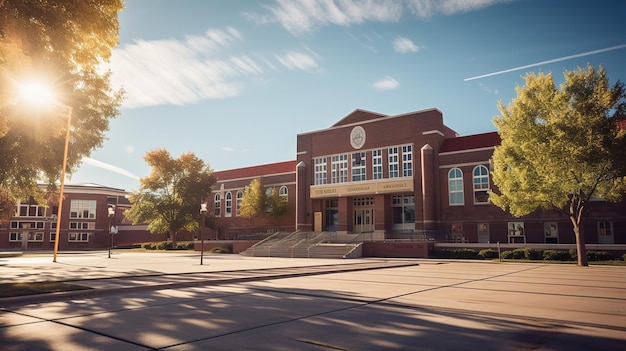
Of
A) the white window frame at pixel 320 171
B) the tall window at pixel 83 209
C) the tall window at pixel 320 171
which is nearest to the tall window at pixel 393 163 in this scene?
the white window frame at pixel 320 171

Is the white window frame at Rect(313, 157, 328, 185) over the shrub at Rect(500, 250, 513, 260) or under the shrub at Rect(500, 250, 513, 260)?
over

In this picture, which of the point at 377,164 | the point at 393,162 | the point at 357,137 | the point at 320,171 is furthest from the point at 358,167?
the point at 320,171

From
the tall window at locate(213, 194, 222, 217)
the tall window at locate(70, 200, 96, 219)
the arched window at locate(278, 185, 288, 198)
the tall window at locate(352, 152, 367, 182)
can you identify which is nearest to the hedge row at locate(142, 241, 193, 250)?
the tall window at locate(213, 194, 222, 217)

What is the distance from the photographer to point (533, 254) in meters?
28.4

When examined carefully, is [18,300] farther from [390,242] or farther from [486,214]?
[486,214]

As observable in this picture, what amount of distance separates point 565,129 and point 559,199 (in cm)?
397

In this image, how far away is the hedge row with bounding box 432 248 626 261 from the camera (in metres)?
26.7

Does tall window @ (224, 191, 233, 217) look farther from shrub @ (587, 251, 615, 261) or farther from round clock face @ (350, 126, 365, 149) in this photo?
shrub @ (587, 251, 615, 261)

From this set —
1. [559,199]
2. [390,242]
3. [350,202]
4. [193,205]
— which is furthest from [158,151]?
[559,199]

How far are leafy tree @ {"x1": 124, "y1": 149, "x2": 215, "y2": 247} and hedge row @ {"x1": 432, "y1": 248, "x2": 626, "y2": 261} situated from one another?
3015 centimetres

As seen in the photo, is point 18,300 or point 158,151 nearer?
point 18,300

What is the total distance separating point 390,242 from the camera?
35094 mm

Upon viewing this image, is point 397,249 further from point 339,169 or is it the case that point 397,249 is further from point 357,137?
point 357,137

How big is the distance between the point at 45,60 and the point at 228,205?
46.8 m
